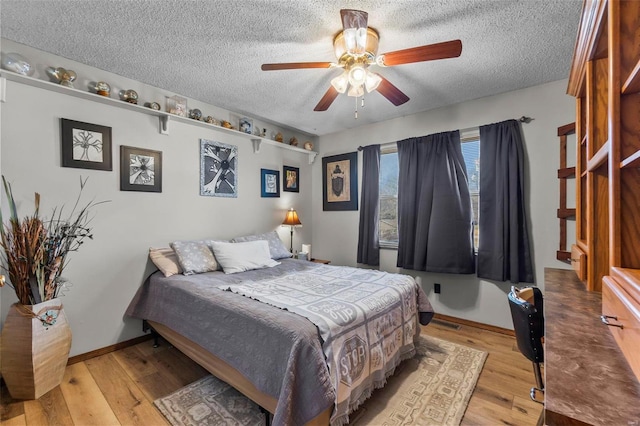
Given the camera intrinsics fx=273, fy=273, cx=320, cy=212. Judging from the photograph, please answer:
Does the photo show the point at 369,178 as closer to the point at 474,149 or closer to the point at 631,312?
the point at 474,149

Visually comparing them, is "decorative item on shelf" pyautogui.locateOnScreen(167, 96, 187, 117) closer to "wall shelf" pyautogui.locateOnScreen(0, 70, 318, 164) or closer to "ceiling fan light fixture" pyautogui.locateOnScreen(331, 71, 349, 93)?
"wall shelf" pyautogui.locateOnScreen(0, 70, 318, 164)

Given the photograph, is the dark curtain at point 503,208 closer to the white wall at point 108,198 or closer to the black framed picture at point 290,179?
the black framed picture at point 290,179

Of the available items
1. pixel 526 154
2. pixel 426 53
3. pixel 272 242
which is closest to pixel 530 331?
pixel 426 53

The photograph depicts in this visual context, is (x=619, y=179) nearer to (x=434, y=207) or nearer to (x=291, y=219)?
(x=434, y=207)

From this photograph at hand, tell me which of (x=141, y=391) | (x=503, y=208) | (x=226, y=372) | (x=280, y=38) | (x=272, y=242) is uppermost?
(x=280, y=38)

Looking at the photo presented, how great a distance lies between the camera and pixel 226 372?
179cm

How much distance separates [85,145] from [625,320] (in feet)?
11.0

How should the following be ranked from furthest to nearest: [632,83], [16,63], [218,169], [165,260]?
[218,169] < [165,260] < [16,63] < [632,83]

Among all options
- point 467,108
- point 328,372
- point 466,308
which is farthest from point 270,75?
point 466,308

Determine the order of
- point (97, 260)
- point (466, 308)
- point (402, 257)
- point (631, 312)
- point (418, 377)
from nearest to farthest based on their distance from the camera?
point (631, 312)
point (418, 377)
point (97, 260)
point (466, 308)
point (402, 257)

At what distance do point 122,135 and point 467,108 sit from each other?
3657 millimetres

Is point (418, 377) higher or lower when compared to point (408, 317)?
lower

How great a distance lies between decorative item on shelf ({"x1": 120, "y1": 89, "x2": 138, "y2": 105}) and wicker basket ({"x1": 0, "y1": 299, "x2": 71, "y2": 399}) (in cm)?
183

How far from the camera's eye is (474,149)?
3.18 metres
